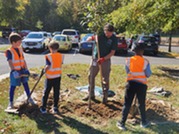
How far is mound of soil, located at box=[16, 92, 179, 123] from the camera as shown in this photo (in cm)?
580

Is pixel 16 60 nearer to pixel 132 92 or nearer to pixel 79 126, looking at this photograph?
pixel 79 126

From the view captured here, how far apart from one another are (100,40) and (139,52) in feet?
4.15

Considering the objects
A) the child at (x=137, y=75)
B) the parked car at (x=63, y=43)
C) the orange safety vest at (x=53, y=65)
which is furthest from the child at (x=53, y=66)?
the parked car at (x=63, y=43)

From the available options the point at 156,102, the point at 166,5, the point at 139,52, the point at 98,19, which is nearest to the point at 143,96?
the point at 139,52

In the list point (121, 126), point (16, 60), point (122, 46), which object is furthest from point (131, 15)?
point (122, 46)

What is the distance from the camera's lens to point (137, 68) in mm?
5023

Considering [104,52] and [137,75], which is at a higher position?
[104,52]

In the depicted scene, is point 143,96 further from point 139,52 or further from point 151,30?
point 151,30

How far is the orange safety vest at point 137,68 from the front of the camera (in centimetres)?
500

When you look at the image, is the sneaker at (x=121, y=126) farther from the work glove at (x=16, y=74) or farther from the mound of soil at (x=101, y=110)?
the work glove at (x=16, y=74)

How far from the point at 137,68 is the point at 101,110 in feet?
5.06

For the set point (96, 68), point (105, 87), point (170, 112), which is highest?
point (96, 68)

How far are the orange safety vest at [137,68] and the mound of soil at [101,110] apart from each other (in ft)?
3.72

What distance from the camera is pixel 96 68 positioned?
6.38 m
